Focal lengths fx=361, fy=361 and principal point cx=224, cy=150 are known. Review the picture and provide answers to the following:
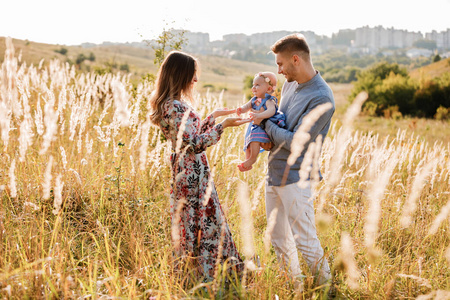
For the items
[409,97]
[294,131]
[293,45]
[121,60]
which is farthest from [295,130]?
[121,60]

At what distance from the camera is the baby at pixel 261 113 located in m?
2.55

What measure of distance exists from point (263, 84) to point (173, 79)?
0.66 m

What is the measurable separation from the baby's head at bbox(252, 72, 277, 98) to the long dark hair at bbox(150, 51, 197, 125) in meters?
0.48

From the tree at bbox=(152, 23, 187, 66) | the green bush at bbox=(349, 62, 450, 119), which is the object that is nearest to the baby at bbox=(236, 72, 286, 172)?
the tree at bbox=(152, 23, 187, 66)

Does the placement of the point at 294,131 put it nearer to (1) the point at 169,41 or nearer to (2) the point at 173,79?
(2) the point at 173,79

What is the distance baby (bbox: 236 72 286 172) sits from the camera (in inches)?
101

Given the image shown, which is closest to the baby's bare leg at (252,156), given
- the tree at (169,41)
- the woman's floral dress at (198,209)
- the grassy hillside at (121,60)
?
the woman's floral dress at (198,209)

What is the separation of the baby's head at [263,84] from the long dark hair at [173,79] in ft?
1.59

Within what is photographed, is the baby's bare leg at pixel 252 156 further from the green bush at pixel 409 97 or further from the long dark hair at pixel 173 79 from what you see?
the green bush at pixel 409 97

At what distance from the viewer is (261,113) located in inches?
99.7

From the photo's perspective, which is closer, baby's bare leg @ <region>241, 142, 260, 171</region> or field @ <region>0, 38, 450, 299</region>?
field @ <region>0, 38, 450, 299</region>

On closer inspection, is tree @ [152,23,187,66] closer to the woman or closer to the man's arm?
the woman

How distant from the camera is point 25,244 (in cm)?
230

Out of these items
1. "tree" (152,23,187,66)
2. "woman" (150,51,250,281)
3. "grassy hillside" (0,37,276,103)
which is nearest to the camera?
"woman" (150,51,250,281)
